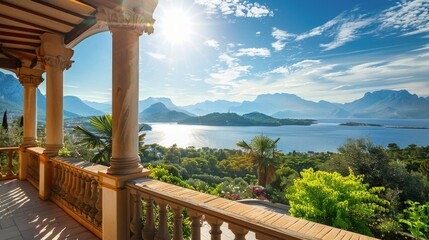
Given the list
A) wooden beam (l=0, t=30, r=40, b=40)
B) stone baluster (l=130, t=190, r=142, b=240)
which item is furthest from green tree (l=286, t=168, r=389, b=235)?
wooden beam (l=0, t=30, r=40, b=40)

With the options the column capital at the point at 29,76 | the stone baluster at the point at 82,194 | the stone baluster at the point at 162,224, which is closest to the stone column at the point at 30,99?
the column capital at the point at 29,76

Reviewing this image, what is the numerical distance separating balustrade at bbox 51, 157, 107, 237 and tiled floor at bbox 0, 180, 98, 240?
123mm

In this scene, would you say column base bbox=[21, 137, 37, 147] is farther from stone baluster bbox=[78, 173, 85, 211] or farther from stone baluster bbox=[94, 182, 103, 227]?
stone baluster bbox=[94, 182, 103, 227]

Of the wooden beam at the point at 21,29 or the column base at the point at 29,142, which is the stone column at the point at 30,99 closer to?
the column base at the point at 29,142

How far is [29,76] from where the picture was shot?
19.9 ft

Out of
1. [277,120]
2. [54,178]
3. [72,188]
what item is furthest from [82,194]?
[277,120]

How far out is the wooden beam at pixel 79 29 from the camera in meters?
3.81

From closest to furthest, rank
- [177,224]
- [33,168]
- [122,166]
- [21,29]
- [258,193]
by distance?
[177,224]
[122,166]
[21,29]
[33,168]
[258,193]

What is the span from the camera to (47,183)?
14.8 feet

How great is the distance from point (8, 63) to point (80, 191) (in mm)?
5695

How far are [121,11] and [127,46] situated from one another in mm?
433

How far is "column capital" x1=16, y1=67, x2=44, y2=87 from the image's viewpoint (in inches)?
237

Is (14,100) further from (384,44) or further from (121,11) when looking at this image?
(384,44)

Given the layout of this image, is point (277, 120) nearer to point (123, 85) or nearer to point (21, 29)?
point (21, 29)
